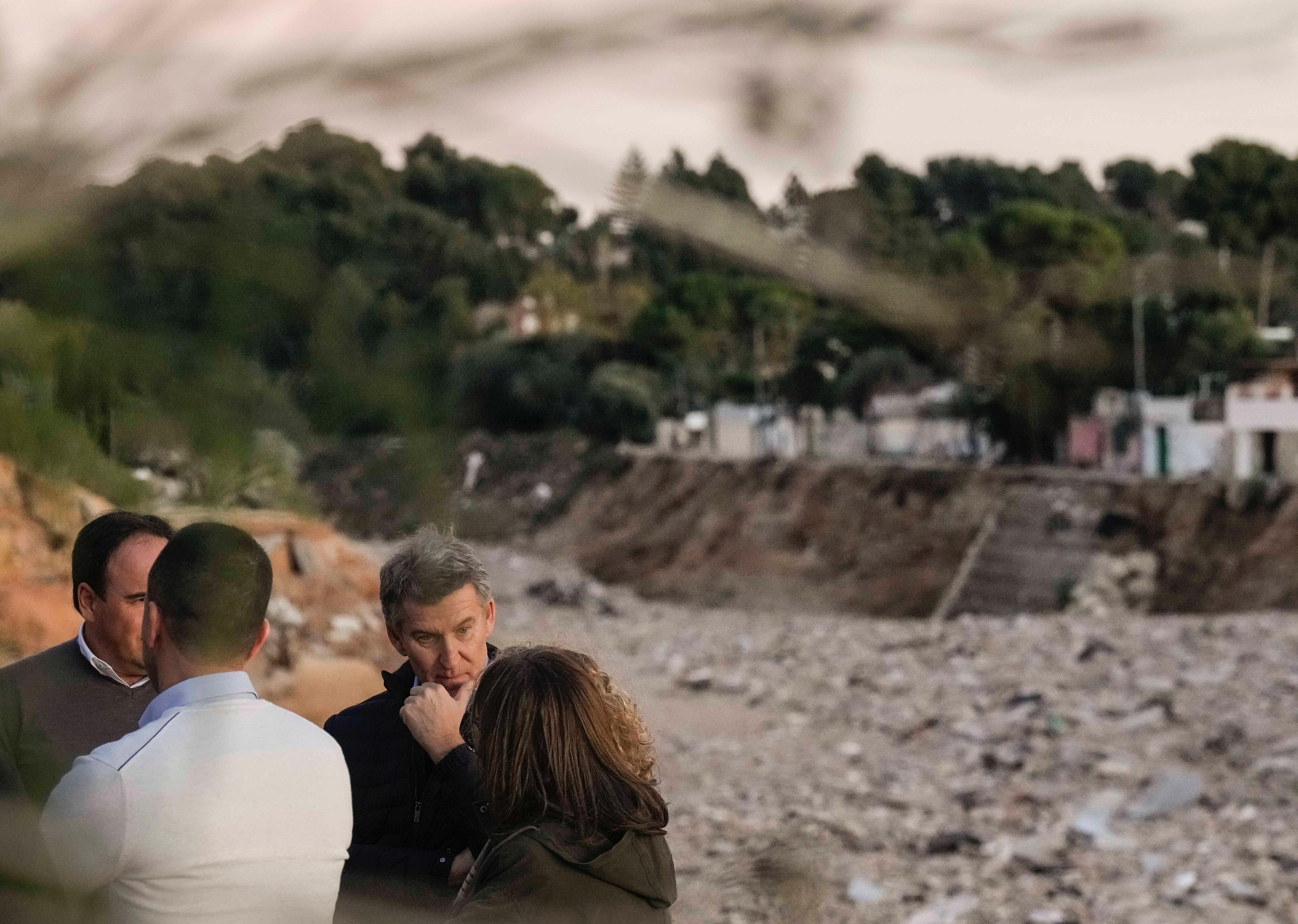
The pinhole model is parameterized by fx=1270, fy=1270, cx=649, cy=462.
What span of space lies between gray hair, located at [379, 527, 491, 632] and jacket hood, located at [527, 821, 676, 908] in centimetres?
57

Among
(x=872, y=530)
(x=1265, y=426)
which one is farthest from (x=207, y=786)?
(x=872, y=530)

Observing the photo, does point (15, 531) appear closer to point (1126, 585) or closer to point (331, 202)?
point (331, 202)

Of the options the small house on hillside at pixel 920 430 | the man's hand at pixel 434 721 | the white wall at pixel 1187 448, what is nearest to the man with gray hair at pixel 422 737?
the man's hand at pixel 434 721

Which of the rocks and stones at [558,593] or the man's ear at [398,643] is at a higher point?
the man's ear at [398,643]

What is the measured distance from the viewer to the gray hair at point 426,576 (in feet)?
6.21

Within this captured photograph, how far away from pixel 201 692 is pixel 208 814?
12 cm

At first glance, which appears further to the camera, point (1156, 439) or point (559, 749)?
point (1156, 439)

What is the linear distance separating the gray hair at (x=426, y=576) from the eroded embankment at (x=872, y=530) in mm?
16972

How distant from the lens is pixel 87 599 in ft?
6.12

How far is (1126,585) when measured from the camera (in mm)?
18703

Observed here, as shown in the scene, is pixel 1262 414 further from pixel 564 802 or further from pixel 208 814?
pixel 208 814

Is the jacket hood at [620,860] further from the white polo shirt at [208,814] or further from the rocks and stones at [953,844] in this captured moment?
the rocks and stones at [953,844]

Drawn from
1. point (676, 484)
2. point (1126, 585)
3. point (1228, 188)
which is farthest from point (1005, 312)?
point (676, 484)

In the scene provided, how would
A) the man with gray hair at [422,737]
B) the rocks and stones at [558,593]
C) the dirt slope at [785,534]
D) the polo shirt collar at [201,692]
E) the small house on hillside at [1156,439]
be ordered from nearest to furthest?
1. the polo shirt collar at [201,692]
2. the man with gray hair at [422,737]
3. the small house on hillside at [1156,439]
4. the dirt slope at [785,534]
5. the rocks and stones at [558,593]
